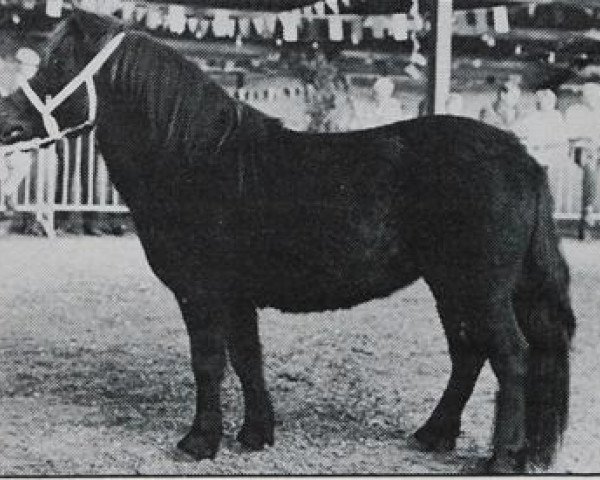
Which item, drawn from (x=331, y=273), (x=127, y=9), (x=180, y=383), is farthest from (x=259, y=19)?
(x=331, y=273)

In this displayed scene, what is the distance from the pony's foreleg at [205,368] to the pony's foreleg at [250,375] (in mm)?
82

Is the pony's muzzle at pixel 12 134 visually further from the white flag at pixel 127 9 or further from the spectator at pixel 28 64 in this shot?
the white flag at pixel 127 9

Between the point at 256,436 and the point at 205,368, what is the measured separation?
282 millimetres

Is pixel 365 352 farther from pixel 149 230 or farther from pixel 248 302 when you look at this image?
pixel 149 230

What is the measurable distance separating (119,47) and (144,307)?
196 cm

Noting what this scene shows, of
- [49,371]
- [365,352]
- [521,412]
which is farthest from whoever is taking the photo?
[365,352]

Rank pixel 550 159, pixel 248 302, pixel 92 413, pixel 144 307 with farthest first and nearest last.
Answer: pixel 550 159 → pixel 144 307 → pixel 92 413 → pixel 248 302

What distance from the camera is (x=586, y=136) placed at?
5168mm

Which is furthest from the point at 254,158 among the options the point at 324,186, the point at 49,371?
the point at 49,371

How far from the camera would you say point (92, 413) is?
2838 mm

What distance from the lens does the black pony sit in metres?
2.38

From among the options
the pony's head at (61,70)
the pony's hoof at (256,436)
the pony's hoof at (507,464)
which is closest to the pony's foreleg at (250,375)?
the pony's hoof at (256,436)

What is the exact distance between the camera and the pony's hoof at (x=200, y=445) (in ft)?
8.25

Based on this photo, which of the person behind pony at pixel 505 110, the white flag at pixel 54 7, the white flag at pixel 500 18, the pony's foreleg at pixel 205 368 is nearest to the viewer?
the pony's foreleg at pixel 205 368
